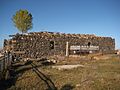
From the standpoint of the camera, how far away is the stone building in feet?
89.6

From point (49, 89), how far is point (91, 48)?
23939 mm

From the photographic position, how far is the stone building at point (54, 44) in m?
27.3

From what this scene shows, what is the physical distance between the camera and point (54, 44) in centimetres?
2997

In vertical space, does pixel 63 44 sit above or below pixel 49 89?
above

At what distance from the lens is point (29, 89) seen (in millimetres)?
9703

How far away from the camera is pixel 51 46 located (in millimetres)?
29969

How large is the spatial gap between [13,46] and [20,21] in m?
20.7

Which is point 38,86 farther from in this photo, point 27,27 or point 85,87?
point 27,27

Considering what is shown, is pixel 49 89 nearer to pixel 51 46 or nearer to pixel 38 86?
pixel 38 86

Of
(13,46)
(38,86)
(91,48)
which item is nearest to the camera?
(38,86)

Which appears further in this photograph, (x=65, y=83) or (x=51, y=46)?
(x=51, y=46)

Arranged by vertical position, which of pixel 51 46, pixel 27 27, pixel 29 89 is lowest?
pixel 29 89

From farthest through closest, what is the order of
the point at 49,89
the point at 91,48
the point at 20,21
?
the point at 20,21, the point at 91,48, the point at 49,89

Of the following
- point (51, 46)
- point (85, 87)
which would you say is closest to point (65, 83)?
point (85, 87)
